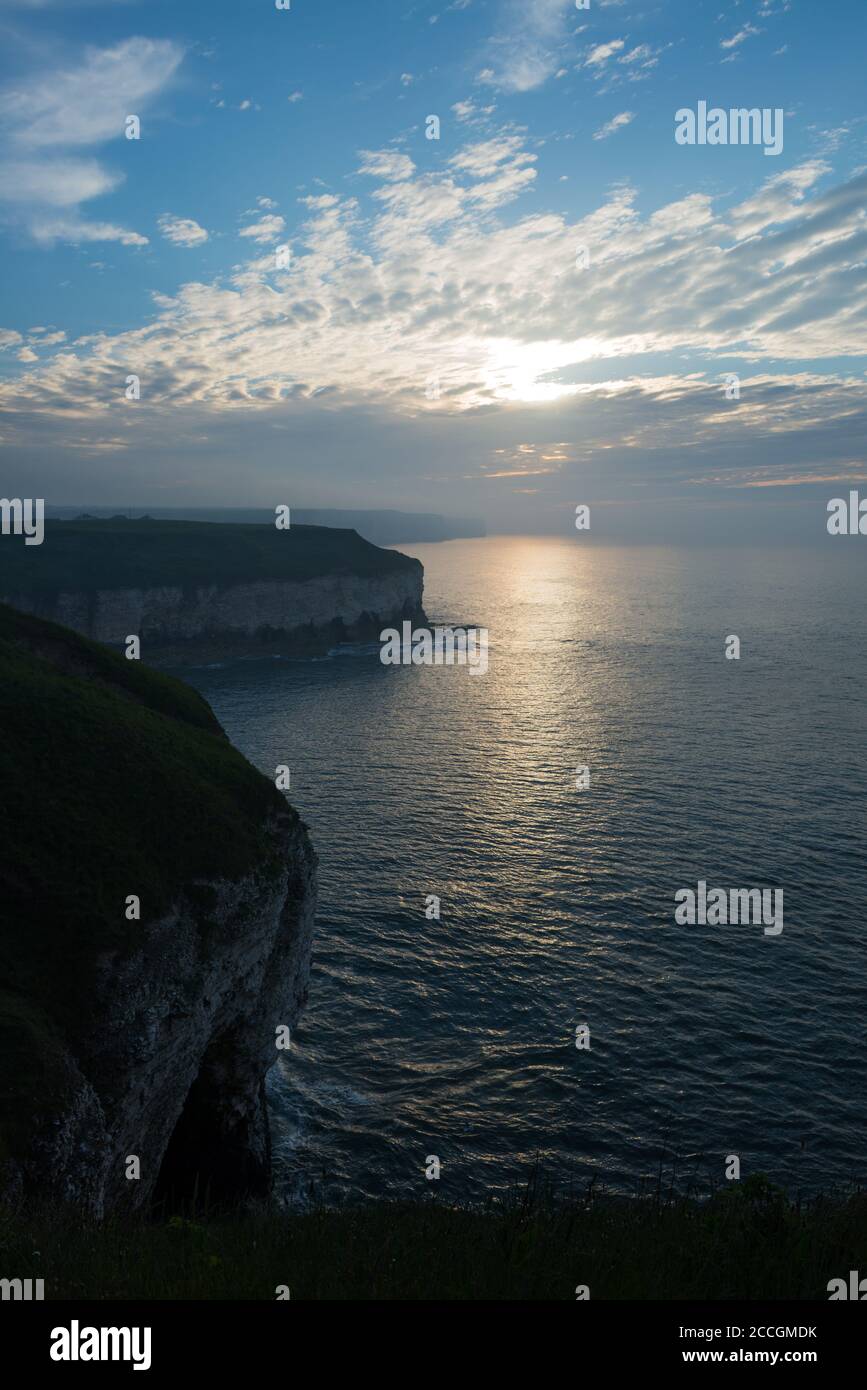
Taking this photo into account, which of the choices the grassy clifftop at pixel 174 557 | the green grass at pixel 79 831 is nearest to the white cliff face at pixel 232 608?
the grassy clifftop at pixel 174 557

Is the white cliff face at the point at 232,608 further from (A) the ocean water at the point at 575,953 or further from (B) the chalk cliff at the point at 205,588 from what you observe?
(A) the ocean water at the point at 575,953

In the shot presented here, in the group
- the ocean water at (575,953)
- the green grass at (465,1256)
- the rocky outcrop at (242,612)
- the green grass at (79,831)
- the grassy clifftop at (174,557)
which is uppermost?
the grassy clifftop at (174,557)

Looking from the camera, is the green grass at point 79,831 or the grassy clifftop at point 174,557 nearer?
the green grass at point 79,831

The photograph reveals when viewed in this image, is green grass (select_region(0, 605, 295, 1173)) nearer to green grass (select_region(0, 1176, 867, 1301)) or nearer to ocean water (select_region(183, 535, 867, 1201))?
green grass (select_region(0, 1176, 867, 1301))

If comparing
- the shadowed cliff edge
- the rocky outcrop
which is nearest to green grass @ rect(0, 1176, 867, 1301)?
the shadowed cliff edge

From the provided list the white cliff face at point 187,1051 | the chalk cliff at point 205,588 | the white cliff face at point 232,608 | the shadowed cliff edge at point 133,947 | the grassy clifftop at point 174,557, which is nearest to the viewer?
the white cliff face at point 187,1051

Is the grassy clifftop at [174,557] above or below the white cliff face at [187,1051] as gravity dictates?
above
